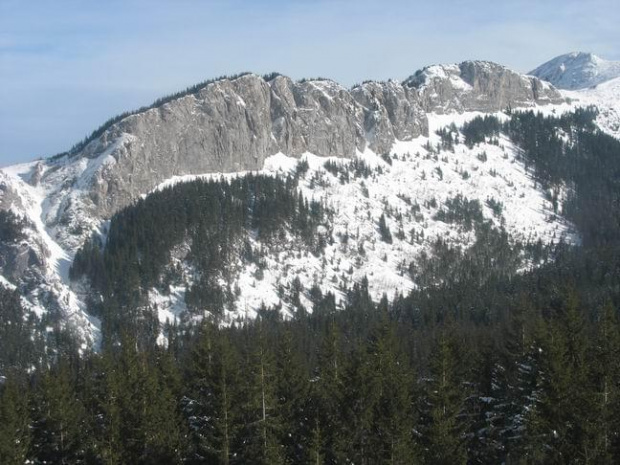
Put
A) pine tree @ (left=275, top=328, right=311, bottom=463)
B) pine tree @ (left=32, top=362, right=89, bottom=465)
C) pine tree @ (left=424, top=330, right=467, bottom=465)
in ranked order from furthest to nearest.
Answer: pine tree @ (left=32, top=362, right=89, bottom=465) < pine tree @ (left=275, top=328, right=311, bottom=463) < pine tree @ (left=424, top=330, right=467, bottom=465)

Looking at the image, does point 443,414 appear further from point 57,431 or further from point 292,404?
point 57,431

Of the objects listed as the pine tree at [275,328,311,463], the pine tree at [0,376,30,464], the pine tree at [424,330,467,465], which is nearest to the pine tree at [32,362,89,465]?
the pine tree at [0,376,30,464]

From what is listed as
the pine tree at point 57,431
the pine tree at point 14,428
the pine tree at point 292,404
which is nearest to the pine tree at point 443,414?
the pine tree at point 292,404

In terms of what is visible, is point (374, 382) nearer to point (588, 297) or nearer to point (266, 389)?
point (266, 389)

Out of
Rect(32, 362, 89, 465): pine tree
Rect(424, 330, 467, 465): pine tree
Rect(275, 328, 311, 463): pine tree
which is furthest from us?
Rect(32, 362, 89, 465): pine tree

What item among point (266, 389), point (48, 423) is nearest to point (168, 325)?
point (48, 423)

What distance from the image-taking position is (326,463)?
177 feet

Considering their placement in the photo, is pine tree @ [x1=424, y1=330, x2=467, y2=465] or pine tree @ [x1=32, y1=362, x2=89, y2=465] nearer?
pine tree @ [x1=424, y1=330, x2=467, y2=465]

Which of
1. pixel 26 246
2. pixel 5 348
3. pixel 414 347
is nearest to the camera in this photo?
pixel 414 347

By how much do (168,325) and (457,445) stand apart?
13766 centimetres

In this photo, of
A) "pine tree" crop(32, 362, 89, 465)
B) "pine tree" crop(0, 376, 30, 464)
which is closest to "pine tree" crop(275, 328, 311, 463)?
"pine tree" crop(32, 362, 89, 465)

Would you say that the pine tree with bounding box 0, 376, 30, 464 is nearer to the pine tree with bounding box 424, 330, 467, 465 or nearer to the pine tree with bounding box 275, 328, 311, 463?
the pine tree with bounding box 275, 328, 311, 463

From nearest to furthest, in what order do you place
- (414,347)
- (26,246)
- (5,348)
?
(414,347) → (5,348) → (26,246)

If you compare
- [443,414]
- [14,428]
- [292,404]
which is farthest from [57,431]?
[443,414]
